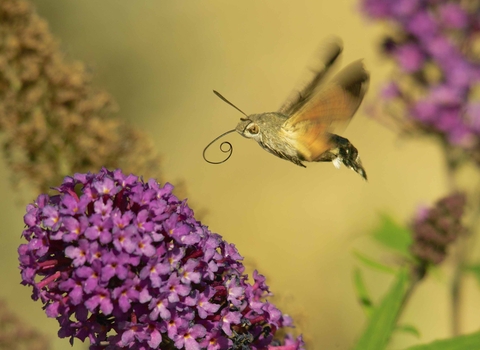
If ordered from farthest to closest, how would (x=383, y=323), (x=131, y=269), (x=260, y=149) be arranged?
(x=260, y=149), (x=383, y=323), (x=131, y=269)

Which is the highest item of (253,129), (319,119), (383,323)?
(253,129)

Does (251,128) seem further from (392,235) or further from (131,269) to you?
(392,235)

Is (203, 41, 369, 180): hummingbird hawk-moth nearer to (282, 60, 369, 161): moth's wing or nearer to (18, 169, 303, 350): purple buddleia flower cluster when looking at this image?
(282, 60, 369, 161): moth's wing

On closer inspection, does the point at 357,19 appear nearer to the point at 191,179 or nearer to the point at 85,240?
the point at 191,179

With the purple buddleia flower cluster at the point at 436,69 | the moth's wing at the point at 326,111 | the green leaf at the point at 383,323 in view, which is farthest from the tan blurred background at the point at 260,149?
the green leaf at the point at 383,323

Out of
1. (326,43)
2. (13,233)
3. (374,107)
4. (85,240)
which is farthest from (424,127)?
(13,233)

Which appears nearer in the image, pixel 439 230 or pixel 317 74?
pixel 317 74

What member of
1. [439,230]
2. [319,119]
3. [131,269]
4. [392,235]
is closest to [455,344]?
[439,230]
